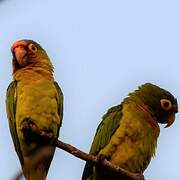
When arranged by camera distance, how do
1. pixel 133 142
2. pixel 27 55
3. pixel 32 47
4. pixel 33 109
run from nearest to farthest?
pixel 33 109 < pixel 133 142 < pixel 27 55 < pixel 32 47

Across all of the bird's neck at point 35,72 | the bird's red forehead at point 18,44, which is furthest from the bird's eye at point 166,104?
the bird's red forehead at point 18,44

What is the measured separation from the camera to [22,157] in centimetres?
483

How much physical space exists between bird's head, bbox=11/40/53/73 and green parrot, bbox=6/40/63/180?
9 centimetres

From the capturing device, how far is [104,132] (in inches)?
195

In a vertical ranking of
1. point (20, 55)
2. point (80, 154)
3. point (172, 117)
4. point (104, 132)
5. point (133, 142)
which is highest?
point (20, 55)

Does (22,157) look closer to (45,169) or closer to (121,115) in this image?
(45,169)

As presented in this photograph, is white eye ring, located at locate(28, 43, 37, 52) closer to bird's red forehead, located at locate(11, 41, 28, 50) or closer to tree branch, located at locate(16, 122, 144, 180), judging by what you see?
bird's red forehead, located at locate(11, 41, 28, 50)

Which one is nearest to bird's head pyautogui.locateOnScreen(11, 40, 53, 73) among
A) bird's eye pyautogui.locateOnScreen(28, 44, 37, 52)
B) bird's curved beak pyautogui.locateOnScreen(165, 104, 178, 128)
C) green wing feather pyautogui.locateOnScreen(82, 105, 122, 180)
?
bird's eye pyautogui.locateOnScreen(28, 44, 37, 52)

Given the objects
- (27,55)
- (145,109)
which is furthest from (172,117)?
(27,55)

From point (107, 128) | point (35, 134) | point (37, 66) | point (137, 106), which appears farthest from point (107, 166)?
point (37, 66)

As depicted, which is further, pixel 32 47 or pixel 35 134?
pixel 32 47

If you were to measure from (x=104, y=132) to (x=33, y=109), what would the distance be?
90 centimetres

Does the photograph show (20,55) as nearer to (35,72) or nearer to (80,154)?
(35,72)

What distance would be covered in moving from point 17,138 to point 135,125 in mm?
1389
